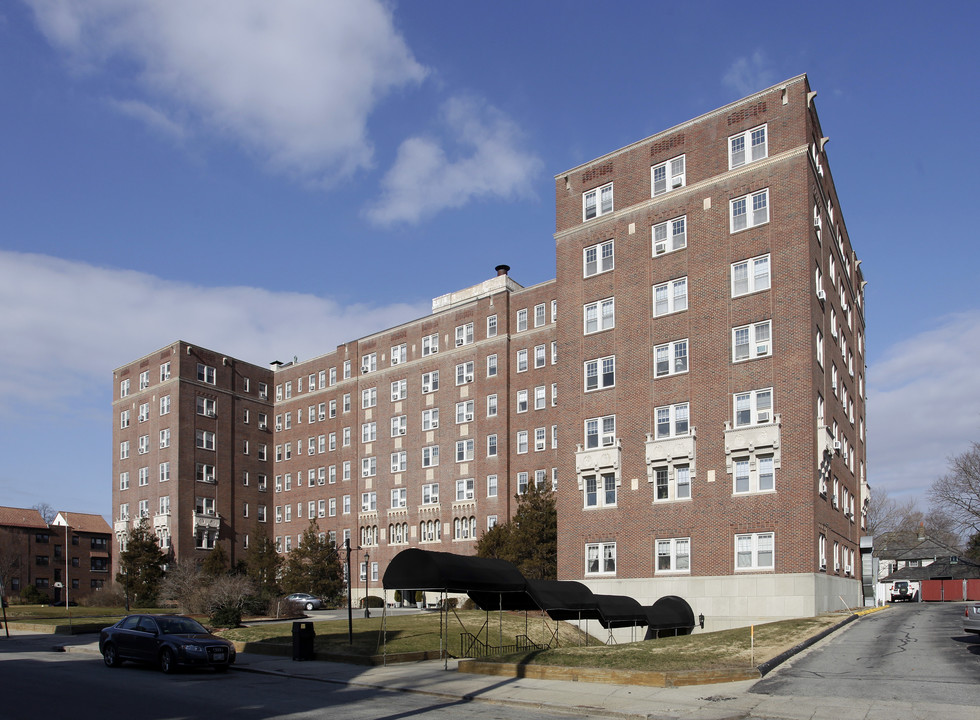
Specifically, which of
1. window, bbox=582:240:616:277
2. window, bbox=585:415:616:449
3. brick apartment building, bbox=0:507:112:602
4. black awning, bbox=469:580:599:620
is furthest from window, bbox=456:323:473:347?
brick apartment building, bbox=0:507:112:602

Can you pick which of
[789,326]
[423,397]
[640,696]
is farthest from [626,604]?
[423,397]

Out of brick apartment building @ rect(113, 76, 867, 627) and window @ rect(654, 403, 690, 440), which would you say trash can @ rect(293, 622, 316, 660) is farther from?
window @ rect(654, 403, 690, 440)

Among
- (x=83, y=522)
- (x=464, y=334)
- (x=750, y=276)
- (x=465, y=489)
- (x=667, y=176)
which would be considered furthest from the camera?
(x=83, y=522)

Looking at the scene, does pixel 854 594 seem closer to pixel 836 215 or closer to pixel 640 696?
pixel 836 215

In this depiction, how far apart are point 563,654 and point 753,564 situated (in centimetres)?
1732

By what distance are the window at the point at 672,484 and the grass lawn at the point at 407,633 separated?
796 centimetres

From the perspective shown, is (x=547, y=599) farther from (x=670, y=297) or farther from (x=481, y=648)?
(x=670, y=297)

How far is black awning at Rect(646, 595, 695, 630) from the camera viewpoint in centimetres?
3653

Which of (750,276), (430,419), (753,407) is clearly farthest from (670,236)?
(430,419)

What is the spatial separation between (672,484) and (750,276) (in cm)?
1089

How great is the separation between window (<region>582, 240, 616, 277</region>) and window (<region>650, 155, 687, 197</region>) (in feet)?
12.4

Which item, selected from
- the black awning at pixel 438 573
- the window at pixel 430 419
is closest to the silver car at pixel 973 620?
the black awning at pixel 438 573

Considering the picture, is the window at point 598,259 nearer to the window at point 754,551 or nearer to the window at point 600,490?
the window at point 600,490

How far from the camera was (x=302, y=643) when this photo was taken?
28.3 m
